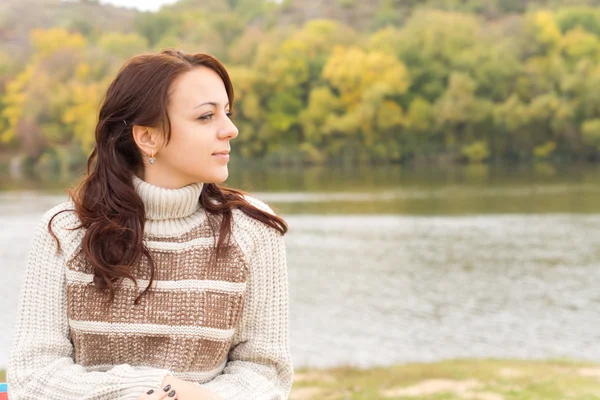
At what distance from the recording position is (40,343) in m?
1.97

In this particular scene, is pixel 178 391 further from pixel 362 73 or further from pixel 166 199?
pixel 362 73

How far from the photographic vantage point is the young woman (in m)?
1.97

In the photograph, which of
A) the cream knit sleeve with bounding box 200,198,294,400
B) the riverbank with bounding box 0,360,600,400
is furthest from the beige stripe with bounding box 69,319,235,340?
the riverbank with bounding box 0,360,600,400

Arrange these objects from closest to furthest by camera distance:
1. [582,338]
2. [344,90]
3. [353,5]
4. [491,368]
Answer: [491,368], [582,338], [344,90], [353,5]

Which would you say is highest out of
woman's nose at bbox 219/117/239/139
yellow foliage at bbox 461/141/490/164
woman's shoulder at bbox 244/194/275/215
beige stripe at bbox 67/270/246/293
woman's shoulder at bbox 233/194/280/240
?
woman's nose at bbox 219/117/239/139

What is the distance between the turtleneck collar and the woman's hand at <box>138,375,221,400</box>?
39 centimetres

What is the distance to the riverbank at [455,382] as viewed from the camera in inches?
219

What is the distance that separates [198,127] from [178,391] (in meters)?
0.61

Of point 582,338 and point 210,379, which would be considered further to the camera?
point 582,338

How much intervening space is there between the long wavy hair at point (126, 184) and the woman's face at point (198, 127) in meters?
0.02

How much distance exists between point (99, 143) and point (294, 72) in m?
49.6

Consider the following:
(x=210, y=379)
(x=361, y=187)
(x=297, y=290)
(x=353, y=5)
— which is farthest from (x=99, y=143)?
(x=353, y=5)

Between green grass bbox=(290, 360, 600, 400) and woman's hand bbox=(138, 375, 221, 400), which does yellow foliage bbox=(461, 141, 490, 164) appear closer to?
green grass bbox=(290, 360, 600, 400)

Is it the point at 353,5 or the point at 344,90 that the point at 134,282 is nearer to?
the point at 344,90
